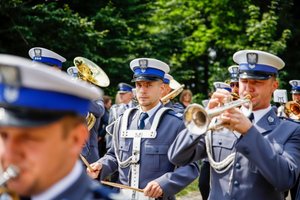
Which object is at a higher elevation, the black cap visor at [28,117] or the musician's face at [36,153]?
the black cap visor at [28,117]

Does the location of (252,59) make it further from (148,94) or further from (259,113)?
(148,94)

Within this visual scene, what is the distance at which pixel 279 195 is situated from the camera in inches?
150

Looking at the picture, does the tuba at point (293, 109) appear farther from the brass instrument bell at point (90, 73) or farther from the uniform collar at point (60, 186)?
the uniform collar at point (60, 186)

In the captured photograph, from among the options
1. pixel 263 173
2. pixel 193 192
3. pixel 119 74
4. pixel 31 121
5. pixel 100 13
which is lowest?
pixel 193 192

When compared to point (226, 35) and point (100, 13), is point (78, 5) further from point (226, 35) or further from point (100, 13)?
point (226, 35)

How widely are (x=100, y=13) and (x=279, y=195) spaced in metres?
10.3

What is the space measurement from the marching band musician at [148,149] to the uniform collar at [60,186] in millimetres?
2520

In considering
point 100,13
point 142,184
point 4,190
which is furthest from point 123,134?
point 100,13

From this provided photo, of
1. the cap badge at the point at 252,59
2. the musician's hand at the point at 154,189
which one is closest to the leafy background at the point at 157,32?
the musician's hand at the point at 154,189

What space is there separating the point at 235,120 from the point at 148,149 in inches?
60.8

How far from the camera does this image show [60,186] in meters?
1.97

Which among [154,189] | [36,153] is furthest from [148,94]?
[36,153]

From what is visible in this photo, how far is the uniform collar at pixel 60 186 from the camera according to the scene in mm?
1950

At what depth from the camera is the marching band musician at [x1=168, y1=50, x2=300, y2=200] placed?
3.46m
